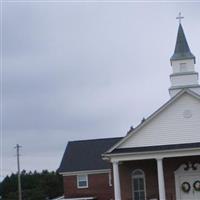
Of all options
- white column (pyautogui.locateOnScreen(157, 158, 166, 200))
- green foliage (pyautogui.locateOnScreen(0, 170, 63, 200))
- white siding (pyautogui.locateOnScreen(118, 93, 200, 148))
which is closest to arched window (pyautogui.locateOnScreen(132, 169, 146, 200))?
white siding (pyautogui.locateOnScreen(118, 93, 200, 148))

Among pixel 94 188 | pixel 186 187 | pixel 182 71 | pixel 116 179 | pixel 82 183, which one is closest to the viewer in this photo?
pixel 116 179

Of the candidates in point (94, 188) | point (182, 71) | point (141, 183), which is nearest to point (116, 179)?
point (141, 183)

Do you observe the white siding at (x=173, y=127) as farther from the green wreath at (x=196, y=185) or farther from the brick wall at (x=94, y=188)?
the brick wall at (x=94, y=188)

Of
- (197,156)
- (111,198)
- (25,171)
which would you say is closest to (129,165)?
(197,156)

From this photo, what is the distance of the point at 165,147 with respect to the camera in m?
Result: 35.3

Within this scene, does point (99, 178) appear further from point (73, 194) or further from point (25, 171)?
point (25, 171)

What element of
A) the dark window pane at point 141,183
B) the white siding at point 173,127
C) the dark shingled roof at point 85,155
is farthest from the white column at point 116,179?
the dark shingled roof at point 85,155

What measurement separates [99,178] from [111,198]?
2.08m

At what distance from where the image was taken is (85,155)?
4875cm

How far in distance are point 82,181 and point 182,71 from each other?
41.7ft

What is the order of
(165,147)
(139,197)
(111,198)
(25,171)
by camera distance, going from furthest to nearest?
1. (25,171)
2. (111,198)
3. (139,197)
4. (165,147)

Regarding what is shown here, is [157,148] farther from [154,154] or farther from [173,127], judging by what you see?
[173,127]

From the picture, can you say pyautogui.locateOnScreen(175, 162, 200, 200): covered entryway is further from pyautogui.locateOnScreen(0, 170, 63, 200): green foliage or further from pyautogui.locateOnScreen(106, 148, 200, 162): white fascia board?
pyautogui.locateOnScreen(0, 170, 63, 200): green foliage

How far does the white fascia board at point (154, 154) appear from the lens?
34.6 metres
